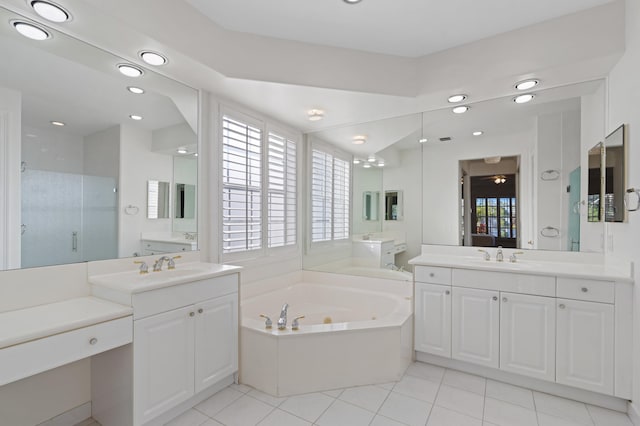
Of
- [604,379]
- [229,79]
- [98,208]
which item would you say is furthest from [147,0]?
[604,379]

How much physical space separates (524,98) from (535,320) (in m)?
1.79

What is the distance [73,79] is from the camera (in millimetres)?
1869

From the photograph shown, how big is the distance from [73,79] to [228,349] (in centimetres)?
203

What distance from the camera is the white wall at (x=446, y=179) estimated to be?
2809 millimetres

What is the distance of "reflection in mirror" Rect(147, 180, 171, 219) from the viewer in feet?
7.30

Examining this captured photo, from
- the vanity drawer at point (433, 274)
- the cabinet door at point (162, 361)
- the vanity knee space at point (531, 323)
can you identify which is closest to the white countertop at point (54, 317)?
the cabinet door at point (162, 361)

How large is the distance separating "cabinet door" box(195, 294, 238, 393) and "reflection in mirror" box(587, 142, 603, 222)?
2.81 meters

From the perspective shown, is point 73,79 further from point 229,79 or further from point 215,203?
point 215,203

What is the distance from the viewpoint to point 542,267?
92.1 inches

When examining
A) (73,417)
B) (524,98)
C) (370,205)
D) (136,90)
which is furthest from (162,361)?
(524,98)

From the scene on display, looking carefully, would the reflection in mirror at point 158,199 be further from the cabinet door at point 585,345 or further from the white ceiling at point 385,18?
the cabinet door at point 585,345

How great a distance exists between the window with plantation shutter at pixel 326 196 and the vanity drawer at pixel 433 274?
4.02 ft

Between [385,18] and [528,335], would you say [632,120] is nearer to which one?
[528,335]

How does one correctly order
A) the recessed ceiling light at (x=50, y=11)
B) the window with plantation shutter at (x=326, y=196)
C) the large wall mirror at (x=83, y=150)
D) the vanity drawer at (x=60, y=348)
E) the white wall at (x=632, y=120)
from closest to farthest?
the vanity drawer at (x=60, y=348) → the recessed ceiling light at (x=50, y=11) → the large wall mirror at (x=83, y=150) → the white wall at (x=632, y=120) → the window with plantation shutter at (x=326, y=196)
